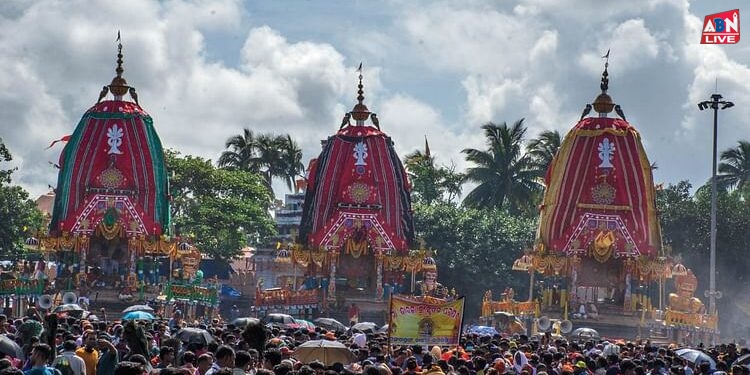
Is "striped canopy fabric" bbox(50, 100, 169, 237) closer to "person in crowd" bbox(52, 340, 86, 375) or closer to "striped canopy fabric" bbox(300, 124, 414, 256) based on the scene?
"striped canopy fabric" bbox(300, 124, 414, 256)

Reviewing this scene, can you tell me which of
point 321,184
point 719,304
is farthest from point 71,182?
point 719,304

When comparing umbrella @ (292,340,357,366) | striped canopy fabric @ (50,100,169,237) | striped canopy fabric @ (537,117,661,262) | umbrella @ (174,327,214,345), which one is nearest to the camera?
umbrella @ (292,340,357,366)

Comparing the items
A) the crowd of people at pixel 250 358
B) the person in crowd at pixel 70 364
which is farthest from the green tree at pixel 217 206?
the person in crowd at pixel 70 364

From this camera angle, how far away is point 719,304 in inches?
2916

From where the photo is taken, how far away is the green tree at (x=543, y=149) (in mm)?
84363

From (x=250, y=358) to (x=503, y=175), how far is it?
6818cm

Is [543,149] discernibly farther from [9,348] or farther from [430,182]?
[9,348]

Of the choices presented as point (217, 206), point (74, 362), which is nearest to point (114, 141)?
point (217, 206)

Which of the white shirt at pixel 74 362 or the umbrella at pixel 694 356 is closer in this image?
the white shirt at pixel 74 362

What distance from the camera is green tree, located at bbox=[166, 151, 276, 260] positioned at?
80312 millimetres

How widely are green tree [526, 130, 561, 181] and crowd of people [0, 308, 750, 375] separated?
54632mm

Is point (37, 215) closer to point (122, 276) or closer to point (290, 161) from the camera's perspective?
point (122, 276)

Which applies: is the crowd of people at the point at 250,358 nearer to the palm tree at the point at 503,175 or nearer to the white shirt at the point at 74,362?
the white shirt at the point at 74,362

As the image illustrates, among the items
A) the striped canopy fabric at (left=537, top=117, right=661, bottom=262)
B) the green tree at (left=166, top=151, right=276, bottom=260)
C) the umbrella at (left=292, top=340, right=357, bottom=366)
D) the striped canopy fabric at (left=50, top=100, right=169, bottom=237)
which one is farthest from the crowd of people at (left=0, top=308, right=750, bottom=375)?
the green tree at (left=166, top=151, right=276, bottom=260)
